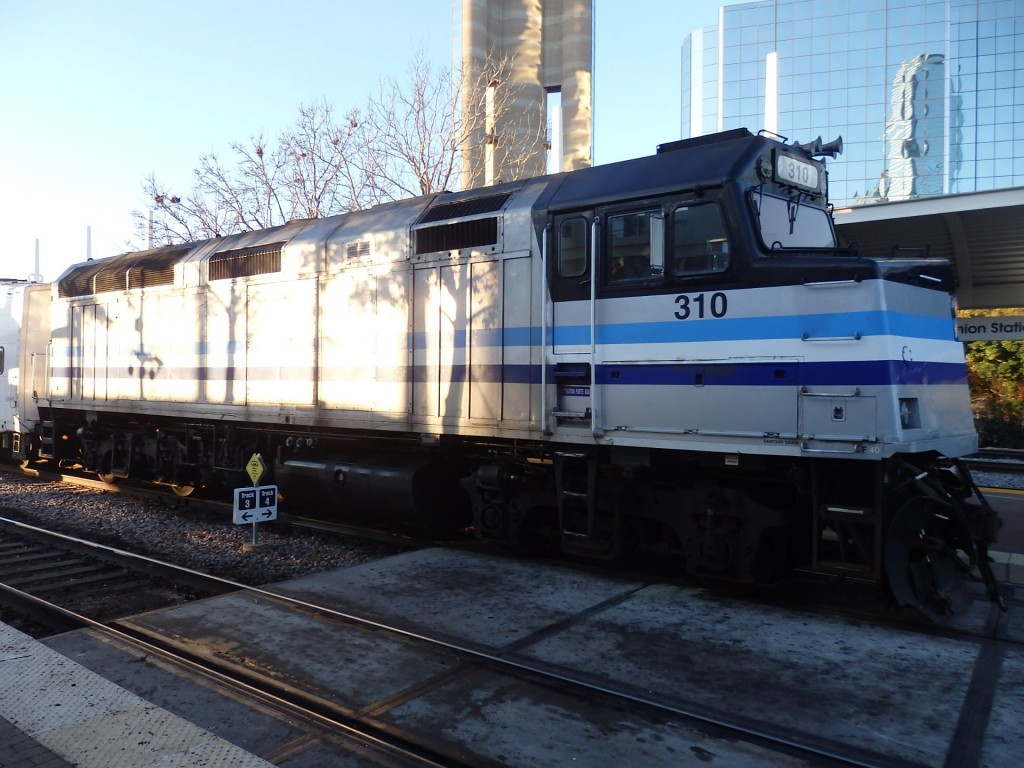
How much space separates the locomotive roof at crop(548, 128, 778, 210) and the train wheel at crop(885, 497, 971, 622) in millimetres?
3053

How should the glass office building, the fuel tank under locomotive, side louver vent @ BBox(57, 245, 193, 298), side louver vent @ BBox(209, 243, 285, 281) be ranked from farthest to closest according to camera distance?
the glass office building < side louver vent @ BBox(57, 245, 193, 298) < side louver vent @ BBox(209, 243, 285, 281) < the fuel tank under locomotive

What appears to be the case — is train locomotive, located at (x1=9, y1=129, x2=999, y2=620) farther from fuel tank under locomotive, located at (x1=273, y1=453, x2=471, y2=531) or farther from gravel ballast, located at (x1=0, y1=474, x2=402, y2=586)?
gravel ballast, located at (x1=0, y1=474, x2=402, y2=586)

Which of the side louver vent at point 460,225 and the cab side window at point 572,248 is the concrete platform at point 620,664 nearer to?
the cab side window at point 572,248

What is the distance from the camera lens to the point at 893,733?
14.1 ft

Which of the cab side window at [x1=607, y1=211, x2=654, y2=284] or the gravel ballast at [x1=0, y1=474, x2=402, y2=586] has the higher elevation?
the cab side window at [x1=607, y1=211, x2=654, y2=284]

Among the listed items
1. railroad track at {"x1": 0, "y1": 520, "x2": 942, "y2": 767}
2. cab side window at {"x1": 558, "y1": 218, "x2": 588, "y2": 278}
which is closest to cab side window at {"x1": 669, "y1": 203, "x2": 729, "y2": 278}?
cab side window at {"x1": 558, "y1": 218, "x2": 588, "y2": 278}

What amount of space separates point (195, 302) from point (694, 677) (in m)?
9.31

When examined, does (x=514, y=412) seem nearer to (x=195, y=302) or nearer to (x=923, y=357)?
(x=923, y=357)

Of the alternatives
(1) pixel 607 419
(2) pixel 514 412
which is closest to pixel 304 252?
(2) pixel 514 412

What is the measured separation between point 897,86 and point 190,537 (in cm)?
8542

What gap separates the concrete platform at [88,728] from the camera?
395cm

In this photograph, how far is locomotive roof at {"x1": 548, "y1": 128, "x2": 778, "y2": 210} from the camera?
646 centimetres

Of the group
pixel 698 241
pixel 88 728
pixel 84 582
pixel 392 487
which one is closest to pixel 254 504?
pixel 392 487

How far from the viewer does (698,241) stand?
6484 millimetres
